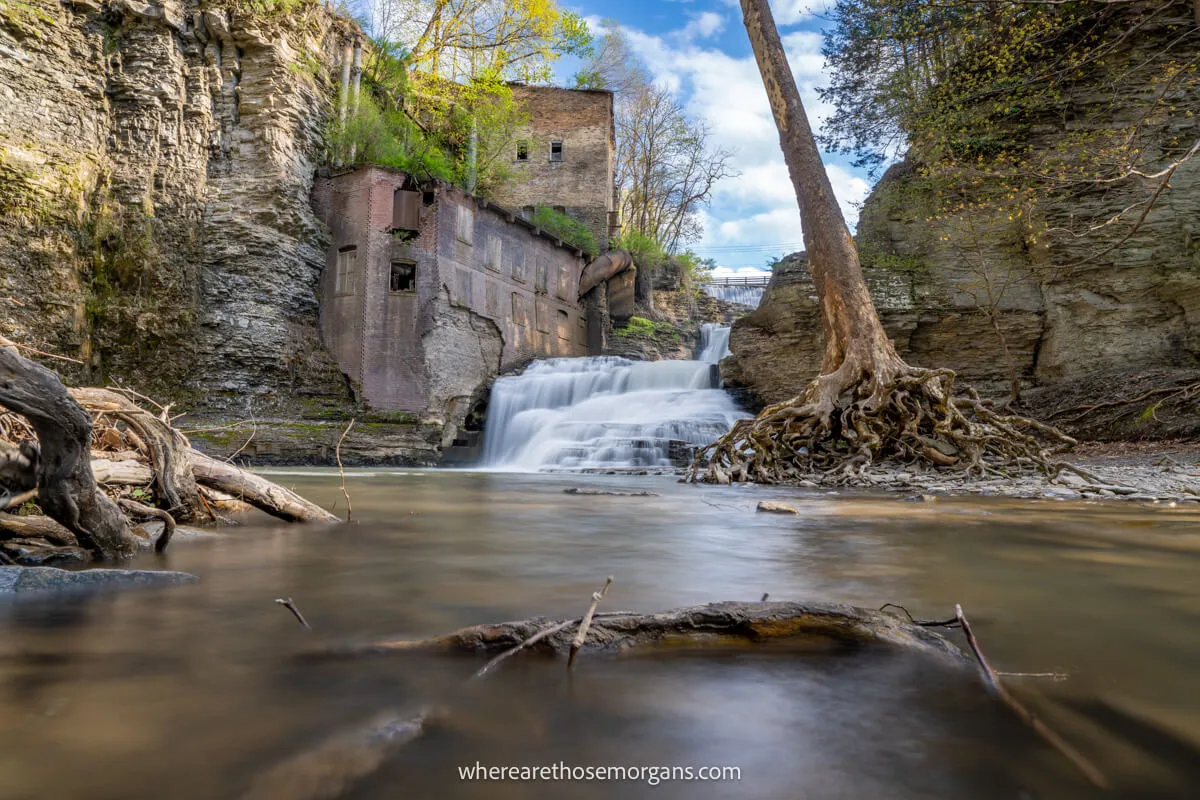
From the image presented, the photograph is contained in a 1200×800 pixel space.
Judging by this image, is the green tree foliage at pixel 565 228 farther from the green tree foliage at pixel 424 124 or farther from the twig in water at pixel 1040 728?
the twig in water at pixel 1040 728

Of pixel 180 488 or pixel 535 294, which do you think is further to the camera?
pixel 535 294

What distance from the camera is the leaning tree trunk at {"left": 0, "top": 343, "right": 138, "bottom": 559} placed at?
222cm

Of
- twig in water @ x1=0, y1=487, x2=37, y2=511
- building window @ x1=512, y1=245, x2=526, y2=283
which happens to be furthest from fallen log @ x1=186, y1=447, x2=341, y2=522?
building window @ x1=512, y1=245, x2=526, y2=283

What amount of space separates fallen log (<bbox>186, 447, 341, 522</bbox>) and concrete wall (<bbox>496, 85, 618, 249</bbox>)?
2902cm

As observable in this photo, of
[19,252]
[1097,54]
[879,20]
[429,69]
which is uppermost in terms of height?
[429,69]

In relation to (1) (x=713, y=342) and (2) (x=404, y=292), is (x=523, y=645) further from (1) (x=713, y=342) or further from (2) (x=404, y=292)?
(1) (x=713, y=342)

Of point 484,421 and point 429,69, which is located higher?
point 429,69

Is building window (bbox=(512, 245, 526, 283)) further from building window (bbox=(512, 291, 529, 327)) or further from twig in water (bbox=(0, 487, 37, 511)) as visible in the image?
twig in water (bbox=(0, 487, 37, 511))

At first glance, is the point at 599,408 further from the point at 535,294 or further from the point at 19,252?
the point at 19,252

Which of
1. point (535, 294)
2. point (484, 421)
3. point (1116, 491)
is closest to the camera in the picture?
point (1116, 491)

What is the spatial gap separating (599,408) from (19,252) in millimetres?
13614

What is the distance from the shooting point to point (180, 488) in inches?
151

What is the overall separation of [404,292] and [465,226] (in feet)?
10.2

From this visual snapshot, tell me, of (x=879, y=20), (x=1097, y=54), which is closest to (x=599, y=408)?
(x=879, y=20)
